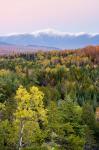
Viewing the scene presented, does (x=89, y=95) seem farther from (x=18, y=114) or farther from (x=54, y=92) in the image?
(x=18, y=114)

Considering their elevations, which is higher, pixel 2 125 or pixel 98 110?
pixel 2 125

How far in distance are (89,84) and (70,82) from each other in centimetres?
1155

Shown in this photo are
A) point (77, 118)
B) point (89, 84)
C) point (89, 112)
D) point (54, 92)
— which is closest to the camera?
point (77, 118)

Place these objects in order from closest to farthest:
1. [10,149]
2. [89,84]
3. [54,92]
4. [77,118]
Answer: [10,149]
[77,118]
[54,92]
[89,84]

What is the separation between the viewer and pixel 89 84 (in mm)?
175625

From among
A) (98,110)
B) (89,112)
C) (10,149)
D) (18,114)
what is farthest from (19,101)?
(98,110)

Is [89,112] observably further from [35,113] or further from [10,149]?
[35,113]

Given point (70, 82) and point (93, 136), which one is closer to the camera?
point (93, 136)

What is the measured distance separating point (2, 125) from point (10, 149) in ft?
15.0

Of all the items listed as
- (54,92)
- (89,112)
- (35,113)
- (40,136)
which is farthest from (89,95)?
(35,113)

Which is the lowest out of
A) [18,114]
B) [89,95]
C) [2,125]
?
→ [89,95]

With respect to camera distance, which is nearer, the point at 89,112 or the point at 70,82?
the point at 89,112

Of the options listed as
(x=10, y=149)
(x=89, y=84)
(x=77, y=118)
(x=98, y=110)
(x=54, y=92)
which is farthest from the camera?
(x=89, y=84)

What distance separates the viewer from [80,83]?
591ft
